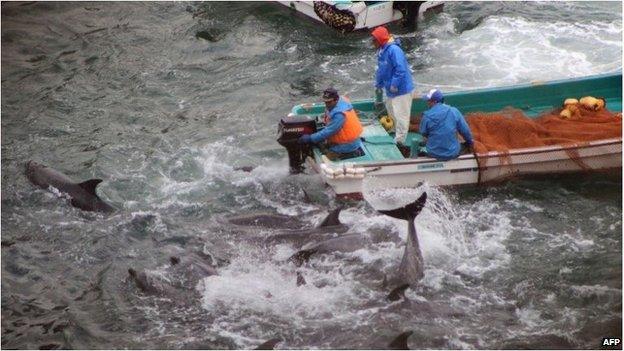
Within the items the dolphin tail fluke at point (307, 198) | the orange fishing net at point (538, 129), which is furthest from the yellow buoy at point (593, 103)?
the dolphin tail fluke at point (307, 198)

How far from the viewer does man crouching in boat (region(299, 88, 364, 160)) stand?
42.7 ft

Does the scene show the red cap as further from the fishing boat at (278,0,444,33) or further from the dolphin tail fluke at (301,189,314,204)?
the fishing boat at (278,0,444,33)

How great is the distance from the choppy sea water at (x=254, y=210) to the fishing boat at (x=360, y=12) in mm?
437

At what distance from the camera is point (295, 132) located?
1321 centimetres

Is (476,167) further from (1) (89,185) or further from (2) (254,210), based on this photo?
(1) (89,185)

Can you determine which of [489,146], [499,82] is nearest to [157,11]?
[499,82]

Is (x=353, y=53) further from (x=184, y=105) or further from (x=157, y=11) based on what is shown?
(x=157, y=11)

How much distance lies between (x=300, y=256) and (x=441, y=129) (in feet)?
10.8

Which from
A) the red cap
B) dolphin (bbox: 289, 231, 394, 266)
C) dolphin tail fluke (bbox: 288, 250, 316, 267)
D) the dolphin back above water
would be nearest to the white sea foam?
the red cap

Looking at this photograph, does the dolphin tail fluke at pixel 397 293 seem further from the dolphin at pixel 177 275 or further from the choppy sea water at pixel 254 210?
the dolphin at pixel 177 275

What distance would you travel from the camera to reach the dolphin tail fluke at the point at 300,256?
11.4 metres

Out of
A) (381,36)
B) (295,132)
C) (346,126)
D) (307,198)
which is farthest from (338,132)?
(381,36)

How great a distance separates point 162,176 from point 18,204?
2571 millimetres

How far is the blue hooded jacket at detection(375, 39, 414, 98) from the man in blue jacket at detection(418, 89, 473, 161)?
92cm
